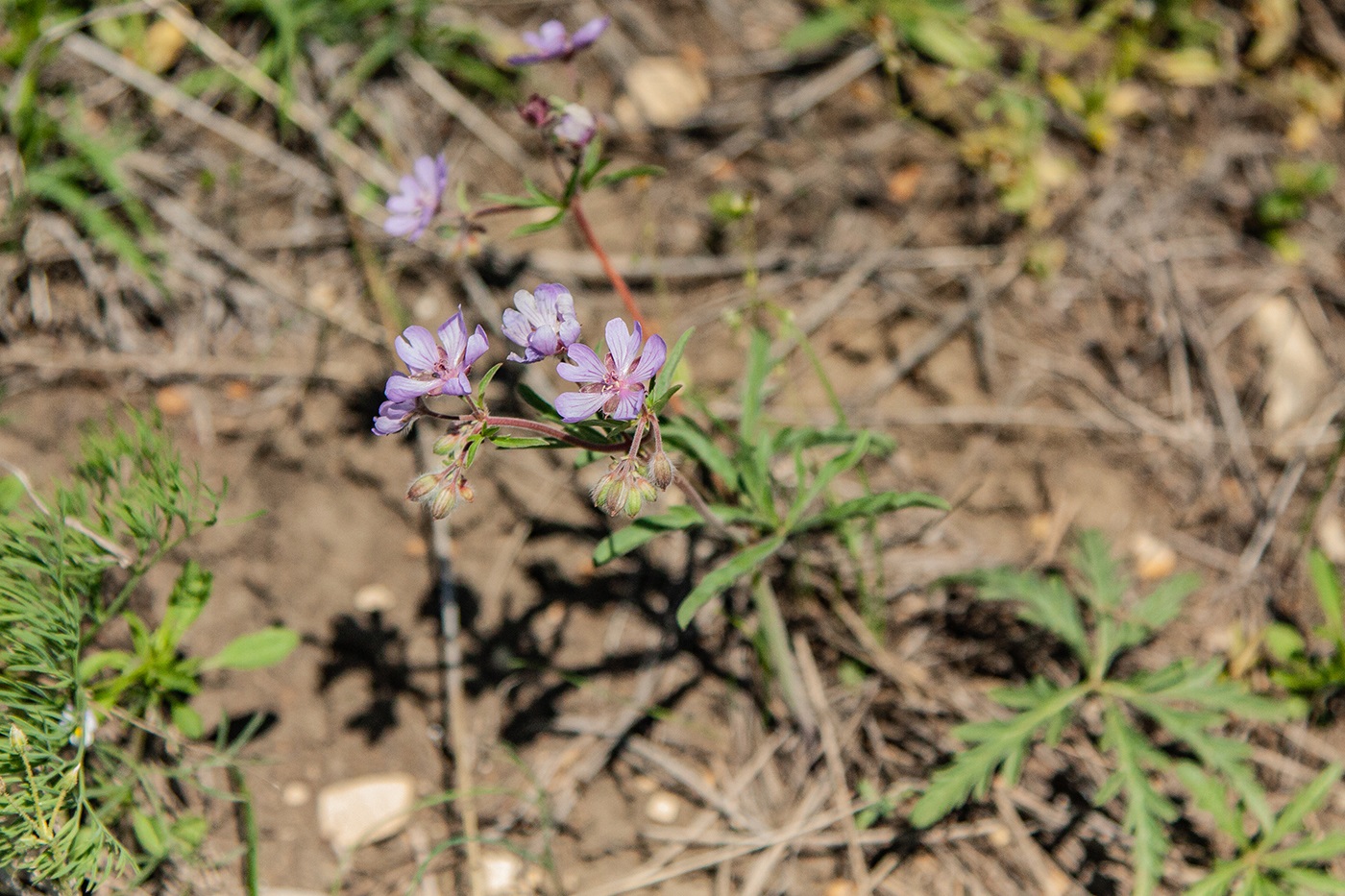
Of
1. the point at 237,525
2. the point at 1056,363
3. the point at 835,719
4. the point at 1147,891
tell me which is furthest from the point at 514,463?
the point at 1147,891

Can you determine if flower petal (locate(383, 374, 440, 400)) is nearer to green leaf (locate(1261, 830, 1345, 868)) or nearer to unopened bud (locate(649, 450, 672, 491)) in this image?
unopened bud (locate(649, 450, 672, 491))

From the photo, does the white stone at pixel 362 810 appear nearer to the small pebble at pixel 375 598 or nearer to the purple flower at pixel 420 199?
the small pebble at pixel 375 598

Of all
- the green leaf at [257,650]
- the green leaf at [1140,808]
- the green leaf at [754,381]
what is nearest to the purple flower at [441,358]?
the green leaf at [754,381]

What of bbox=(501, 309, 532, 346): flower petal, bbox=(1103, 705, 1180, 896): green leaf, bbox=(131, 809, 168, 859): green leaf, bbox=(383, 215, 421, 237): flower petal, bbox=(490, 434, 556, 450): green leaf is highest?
bbox=(501, 309, 532, 346): flower petal

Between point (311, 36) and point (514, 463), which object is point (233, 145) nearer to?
point (311, 36)

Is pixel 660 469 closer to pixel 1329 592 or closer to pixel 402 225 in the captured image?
pixel 402 225

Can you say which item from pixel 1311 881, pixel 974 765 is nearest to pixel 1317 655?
pixel 1311 881

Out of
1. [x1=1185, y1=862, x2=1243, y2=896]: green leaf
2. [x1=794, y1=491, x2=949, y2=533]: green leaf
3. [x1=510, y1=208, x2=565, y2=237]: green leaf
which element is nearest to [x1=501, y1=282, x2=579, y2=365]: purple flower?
[x1=510, y1=208, x2=565, y2=237]: green leaf
